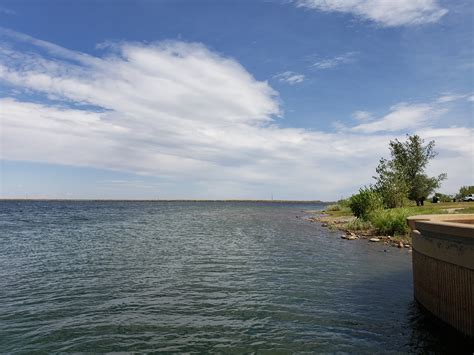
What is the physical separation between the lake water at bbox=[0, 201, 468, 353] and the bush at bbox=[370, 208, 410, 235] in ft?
23.8

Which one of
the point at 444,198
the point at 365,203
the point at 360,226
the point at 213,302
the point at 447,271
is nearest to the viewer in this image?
the point at 447,271

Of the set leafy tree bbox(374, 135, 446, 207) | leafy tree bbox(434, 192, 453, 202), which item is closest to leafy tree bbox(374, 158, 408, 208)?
leafy tree bbox(374, 135, 446, 207)

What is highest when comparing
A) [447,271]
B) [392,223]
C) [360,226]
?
[392,223]

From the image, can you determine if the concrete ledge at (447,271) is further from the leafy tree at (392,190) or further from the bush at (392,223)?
the leafy tree at (392,190)

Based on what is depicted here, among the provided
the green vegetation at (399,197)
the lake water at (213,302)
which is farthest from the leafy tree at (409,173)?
the lake water at (213,302)

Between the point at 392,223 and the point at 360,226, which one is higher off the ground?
the point at 392,223

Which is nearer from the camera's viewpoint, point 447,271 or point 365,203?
point 447,271

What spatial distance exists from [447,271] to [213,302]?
8.72 meters

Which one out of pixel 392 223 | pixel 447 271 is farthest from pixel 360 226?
pixel 447 271

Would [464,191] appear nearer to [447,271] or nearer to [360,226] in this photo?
[360,226]

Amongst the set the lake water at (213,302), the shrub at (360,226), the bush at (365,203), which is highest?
the bush at (365,203)

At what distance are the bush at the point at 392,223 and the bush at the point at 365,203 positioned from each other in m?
7.05

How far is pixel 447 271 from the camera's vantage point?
10.2 metres

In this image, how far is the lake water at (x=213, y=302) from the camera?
10.8 meters
